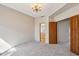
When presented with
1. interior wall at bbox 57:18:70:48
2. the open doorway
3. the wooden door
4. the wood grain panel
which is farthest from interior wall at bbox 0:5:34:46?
the wooden door

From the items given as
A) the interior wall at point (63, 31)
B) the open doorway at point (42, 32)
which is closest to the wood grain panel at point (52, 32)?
the interior wall at point (63, 31)

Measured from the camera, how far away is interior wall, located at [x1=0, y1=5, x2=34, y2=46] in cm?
598

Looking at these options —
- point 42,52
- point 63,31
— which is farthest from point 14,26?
point 63,31

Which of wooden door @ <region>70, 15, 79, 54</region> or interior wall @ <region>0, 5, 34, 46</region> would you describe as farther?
interior wall @ <region>0, 5, 34, 46</region>

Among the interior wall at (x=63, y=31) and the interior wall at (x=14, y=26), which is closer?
the interior wall at (x=14, y=26)

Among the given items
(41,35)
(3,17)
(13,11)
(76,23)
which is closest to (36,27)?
(41,35)

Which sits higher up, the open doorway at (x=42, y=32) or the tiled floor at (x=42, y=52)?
the open doorway at (x=42, y=32)

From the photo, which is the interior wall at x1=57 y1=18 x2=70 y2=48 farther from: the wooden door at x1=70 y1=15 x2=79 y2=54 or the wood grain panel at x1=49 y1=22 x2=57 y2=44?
the wooden door at x1=70 y1=15 x2=79 y2=54

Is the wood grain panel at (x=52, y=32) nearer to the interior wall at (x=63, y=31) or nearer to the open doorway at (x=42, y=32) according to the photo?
the interior wall at (x=63, y=31)

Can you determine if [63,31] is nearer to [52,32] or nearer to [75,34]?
[52,32]

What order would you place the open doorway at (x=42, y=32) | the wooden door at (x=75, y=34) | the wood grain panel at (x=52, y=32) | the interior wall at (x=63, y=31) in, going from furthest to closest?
the open doorway at (x=42, y=32) → the interior wall at (x=63, y=31) → the wood grain panel at (x=52, y=32) → the wooden door at (x=75, y=34)

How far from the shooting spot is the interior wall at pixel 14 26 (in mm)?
5976

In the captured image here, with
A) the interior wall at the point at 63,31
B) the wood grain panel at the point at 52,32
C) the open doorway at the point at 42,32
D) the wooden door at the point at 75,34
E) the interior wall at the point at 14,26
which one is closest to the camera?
the wooden door at the point at 75,34

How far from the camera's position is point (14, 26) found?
7.20m
